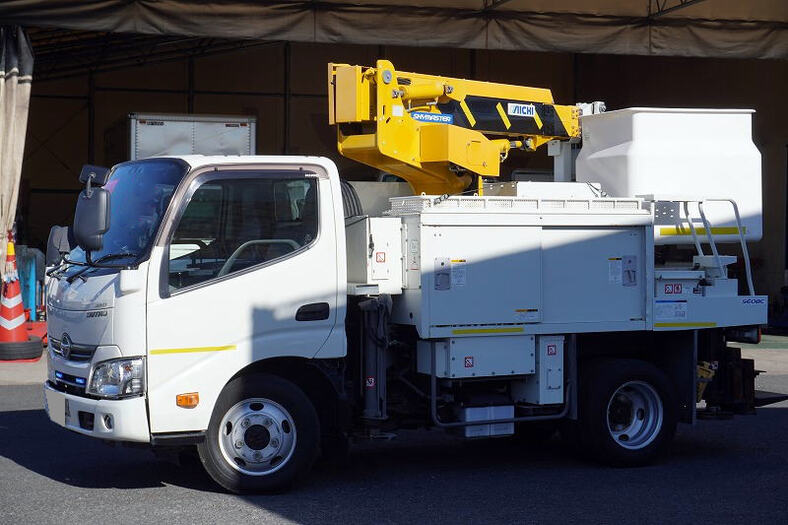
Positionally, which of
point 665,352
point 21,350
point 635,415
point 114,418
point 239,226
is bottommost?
point 635,415

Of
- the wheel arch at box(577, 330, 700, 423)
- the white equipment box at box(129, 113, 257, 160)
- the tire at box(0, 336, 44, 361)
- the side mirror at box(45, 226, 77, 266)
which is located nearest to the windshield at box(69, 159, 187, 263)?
the side mirror at box(45, 226, 77, 266)

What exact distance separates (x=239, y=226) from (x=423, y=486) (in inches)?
89.3

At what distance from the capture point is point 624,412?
30.5 ft

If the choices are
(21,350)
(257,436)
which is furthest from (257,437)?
(21,350)

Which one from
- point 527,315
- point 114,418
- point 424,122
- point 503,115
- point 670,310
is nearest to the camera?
point 114,418

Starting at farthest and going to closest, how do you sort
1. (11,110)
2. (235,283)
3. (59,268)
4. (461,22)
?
1. (461,22)
2. (11,110)
3. (59,268)
4. (235,283)

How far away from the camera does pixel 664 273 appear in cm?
916

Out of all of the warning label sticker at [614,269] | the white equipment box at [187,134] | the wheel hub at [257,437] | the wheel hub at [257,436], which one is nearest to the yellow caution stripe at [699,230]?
the warning label sticker at [614,269]

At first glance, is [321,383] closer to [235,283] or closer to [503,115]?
[235,283]

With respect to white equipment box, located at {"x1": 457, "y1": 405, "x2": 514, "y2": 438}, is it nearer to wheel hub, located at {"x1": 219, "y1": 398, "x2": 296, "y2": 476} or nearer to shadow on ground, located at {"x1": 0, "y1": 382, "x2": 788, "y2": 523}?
shadow on ground, located at {"x1": 0, "y1": 382, "x2": 788, "y2": 523}

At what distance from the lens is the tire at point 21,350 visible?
49.6 feet

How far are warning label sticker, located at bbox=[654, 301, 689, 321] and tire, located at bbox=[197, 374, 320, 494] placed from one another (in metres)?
2.89

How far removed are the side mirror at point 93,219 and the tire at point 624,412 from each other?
3.83 meters

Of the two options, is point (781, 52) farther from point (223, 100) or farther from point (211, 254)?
point (211, 254)
